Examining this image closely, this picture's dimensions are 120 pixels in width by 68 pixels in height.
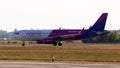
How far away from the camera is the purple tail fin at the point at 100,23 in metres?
99.2

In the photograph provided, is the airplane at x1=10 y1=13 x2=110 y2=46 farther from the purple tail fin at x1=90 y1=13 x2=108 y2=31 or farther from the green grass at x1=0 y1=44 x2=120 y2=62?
the green grass at x1=0 y1=44 x2=120 y2=62

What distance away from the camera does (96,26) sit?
99.6m

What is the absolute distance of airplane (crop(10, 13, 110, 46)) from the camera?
98.2 meters

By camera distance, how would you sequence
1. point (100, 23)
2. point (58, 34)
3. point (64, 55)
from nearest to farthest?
point (64, 55) → point (58, 34) → point (100, 23)

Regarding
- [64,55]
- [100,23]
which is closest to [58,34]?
[100,23]

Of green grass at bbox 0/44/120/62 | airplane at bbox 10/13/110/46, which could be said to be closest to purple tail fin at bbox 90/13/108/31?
airplane at bbox 10/13/110/46

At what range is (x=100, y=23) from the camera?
99.6 meters

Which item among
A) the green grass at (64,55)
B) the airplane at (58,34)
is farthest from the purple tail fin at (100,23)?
the green grass at (64,55)

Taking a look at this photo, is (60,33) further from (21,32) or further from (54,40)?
(21,32)

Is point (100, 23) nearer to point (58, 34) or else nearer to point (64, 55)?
point (58, 34)

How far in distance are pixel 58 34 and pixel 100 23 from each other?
Answer: 989 cm

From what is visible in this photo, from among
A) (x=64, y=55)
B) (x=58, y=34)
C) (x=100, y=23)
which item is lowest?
(x=64, y=55)

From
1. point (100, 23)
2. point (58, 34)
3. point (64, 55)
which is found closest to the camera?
point (64, 55)

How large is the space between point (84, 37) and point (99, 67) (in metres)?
65.1
